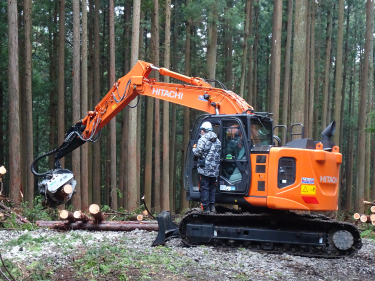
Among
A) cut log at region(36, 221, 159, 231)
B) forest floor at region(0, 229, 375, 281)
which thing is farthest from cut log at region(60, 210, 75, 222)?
forest floor at region(0, 229, 375, 281)

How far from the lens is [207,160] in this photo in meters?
7.65

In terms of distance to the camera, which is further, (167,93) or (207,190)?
(167,93)

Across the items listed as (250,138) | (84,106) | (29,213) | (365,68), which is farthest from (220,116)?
(365,68)

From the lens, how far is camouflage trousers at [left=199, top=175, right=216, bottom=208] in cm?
775

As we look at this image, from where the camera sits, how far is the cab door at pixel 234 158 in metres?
7.70

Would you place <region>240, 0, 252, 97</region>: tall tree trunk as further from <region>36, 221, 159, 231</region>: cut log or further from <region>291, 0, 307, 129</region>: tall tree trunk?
<region>36, 221, 159, 231</region>: cut log

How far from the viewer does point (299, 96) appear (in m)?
11.4

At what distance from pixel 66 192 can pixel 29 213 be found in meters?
2.38

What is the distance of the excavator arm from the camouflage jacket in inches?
35.0

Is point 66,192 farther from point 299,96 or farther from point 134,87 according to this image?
point 299,96

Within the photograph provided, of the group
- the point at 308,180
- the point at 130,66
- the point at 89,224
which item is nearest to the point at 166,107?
the point at 130,66

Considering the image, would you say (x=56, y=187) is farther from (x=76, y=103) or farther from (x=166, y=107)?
(x=166, y=107)

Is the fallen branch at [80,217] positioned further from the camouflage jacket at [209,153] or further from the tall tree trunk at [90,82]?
the tall tree trunk at [90,82]

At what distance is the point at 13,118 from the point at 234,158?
824cm
